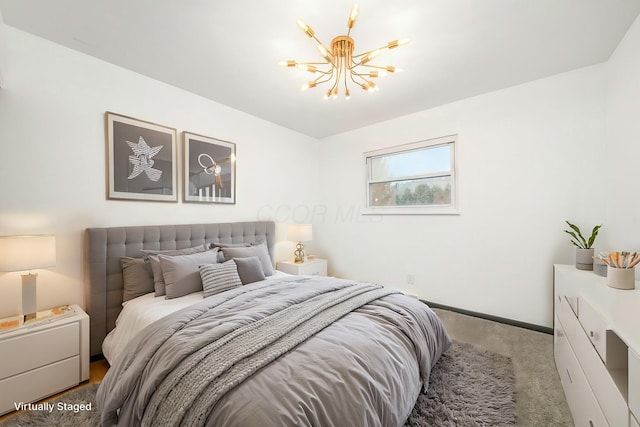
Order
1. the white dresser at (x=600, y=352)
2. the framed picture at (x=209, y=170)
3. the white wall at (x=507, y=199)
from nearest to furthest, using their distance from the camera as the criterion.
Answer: the white dresser at (x=600, y=352) < the white wall at (x=507, y=199) < the framed picture at (x=209, y=170)

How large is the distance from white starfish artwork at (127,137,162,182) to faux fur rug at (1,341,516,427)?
1.76 m

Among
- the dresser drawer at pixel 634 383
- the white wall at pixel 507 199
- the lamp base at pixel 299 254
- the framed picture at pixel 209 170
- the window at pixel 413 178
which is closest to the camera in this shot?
the dresser drawer at pixel 634 383

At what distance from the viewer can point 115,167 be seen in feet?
7.73

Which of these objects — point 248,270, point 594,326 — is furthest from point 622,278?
point 248,270

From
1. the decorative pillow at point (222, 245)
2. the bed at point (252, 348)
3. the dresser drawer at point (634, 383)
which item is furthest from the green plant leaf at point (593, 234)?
the decorative pillow at point (222, 245)

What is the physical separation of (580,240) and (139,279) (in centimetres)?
397

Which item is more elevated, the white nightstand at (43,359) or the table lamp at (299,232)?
the table lamp at (299,232)

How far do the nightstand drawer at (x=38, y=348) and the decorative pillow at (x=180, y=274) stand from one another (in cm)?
62

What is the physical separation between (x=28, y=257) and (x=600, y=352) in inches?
127

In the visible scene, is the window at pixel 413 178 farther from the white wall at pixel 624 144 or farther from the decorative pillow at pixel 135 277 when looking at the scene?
the decorative pillow at pixel 135 277

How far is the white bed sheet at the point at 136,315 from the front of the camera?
1846mm

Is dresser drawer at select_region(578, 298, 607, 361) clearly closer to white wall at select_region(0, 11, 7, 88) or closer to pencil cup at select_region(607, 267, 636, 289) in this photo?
pencil cup at select_region(607, 267, 636, 289)

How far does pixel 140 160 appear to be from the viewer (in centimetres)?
251

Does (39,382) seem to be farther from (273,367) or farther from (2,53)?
(2,53)
